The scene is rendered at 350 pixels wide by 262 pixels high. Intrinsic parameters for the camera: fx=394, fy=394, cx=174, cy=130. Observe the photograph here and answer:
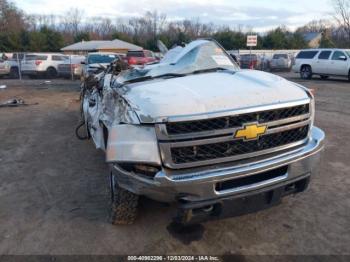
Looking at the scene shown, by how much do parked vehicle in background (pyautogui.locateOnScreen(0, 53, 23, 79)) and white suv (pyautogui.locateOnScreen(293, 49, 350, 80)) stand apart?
19280mm

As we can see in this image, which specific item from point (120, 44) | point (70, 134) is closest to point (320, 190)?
point (70, 134)

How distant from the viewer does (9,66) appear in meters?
28.0

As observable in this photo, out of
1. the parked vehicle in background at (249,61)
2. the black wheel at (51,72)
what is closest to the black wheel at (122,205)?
the black wheel at (51,72)

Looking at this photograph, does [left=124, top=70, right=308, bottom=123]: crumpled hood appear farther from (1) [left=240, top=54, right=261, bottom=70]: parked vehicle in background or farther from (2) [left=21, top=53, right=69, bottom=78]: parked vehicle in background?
(1) [left=240, top=54, right=261, bottom=70]: parked vehicle in background

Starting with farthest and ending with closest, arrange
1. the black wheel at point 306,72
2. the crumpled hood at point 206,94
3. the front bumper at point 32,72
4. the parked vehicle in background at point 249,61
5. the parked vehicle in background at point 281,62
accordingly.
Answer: the parked vehicle in background at point 281,62
the parked vehicle in background at point 249,61
the front bumper at point 32,72
the black wheel at point 306,72
the crumpled hood at point 206,94

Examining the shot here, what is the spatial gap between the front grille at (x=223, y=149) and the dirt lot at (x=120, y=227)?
866mm

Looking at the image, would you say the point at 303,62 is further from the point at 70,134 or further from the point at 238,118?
the point at 238,118

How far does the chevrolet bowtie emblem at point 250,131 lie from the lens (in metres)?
3.23

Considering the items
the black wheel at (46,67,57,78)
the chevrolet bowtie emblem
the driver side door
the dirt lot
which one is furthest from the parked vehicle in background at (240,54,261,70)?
the chevrolet bowtie emblem

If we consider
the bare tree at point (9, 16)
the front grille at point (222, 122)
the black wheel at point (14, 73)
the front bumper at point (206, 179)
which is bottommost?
the black wheel at point (14, 73)

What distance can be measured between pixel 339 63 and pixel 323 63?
0.98 metres

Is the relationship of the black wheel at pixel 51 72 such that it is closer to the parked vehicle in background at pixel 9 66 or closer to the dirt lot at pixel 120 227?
the parked vehicle in background at pixel 9 66

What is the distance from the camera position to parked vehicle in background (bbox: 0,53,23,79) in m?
27.6

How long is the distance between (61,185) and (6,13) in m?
63.7
